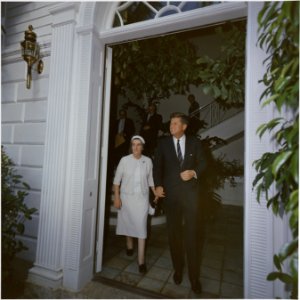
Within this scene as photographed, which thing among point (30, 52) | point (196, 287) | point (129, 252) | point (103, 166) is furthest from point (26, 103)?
point (196, 287)

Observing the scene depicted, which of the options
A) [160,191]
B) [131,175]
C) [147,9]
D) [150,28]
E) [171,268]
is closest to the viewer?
[150,28]

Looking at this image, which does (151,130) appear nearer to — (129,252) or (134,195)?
(134,195)

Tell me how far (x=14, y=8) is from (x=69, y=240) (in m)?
3.77

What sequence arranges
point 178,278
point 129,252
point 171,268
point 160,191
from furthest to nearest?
point 129,252 < point 171,268 < point 160,191 < point 178,278

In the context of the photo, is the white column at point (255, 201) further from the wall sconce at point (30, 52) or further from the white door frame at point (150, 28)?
the wall sconce at point (30, 52)

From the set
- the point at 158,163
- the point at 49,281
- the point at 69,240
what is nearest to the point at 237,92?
the point at 158,163

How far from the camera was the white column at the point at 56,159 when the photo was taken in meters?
3.12

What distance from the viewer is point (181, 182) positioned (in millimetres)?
3266

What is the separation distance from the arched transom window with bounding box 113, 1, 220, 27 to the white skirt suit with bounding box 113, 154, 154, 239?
205 cm

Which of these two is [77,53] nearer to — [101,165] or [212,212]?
[101,165]

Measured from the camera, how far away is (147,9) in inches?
125

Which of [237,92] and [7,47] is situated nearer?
[237,92]

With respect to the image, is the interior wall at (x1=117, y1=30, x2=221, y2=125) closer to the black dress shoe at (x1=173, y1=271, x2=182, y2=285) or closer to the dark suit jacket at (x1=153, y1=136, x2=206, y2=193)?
the dark suit jacket at (x1=153, y1=136, x2=206, y2=193)

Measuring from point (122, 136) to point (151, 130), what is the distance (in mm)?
872
